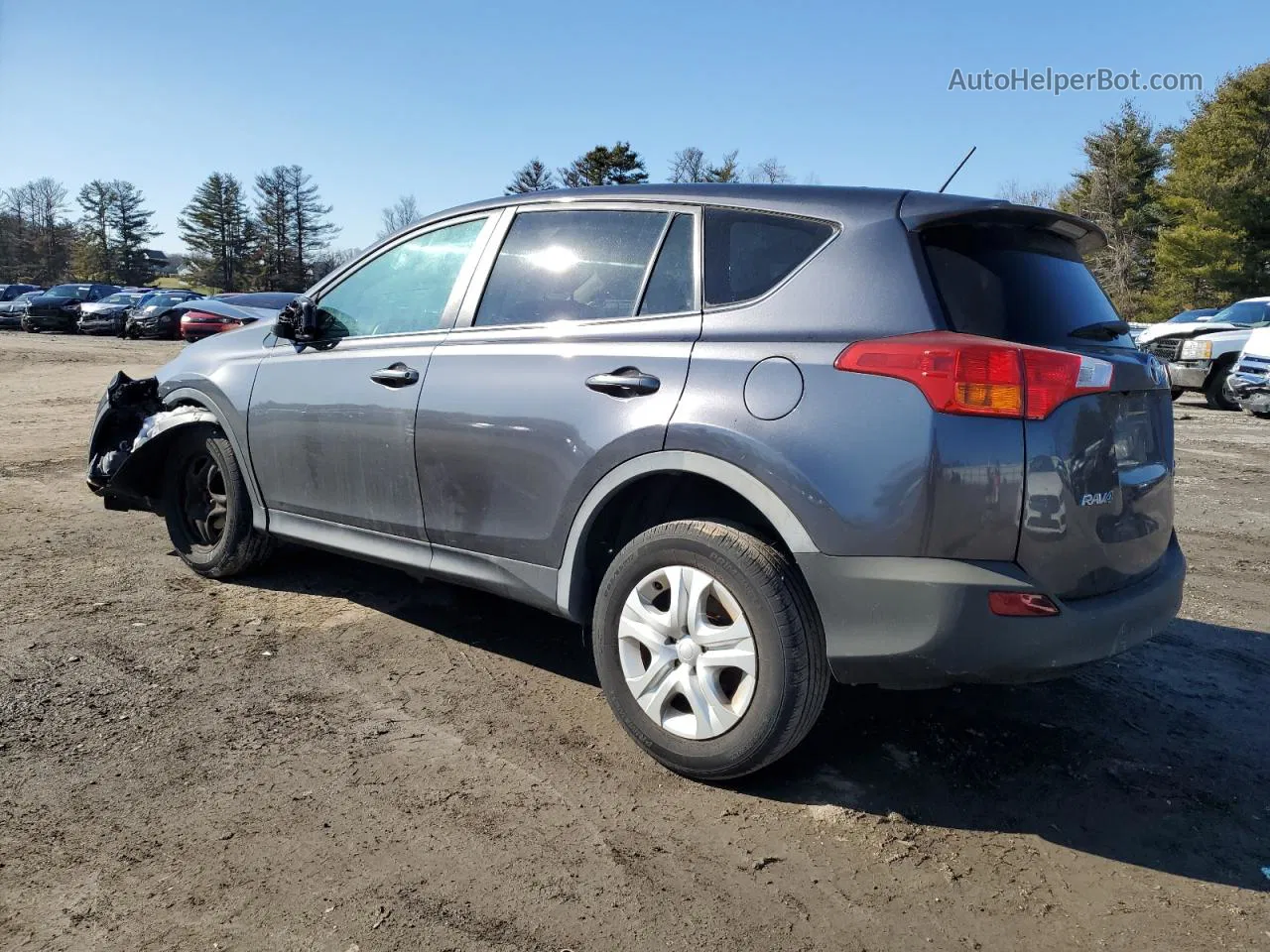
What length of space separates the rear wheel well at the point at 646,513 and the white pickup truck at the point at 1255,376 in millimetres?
13895

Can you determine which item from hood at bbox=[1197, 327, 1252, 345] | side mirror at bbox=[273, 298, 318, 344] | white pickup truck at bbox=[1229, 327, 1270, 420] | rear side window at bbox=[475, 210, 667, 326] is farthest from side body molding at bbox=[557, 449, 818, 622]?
hood at bbox=[1197, 327, 1252, 345]

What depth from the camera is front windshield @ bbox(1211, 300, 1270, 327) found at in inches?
633

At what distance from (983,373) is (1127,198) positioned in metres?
49.5

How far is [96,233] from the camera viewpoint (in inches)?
3440

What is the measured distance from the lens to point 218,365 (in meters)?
4.64

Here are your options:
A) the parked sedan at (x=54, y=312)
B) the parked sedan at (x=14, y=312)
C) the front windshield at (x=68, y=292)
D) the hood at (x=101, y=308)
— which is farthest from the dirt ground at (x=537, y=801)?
the parked sedan at (x=14, y=312)

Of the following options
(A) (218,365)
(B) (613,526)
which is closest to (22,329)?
(A) (218,365)

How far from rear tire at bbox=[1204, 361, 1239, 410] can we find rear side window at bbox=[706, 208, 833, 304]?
15191 mm

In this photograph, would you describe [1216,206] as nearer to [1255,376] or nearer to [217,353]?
[1255,376]

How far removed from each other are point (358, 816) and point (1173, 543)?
268 centimetres

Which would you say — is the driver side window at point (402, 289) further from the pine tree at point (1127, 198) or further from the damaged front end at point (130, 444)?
the pine tree at point (1127, 198)

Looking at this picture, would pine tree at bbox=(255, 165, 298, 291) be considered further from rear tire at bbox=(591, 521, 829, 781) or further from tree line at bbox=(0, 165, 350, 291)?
rear tire at bbox=(591, 521, 829, 781)

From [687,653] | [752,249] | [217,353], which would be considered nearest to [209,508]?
[217,353]

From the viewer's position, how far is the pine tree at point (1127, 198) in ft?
144
